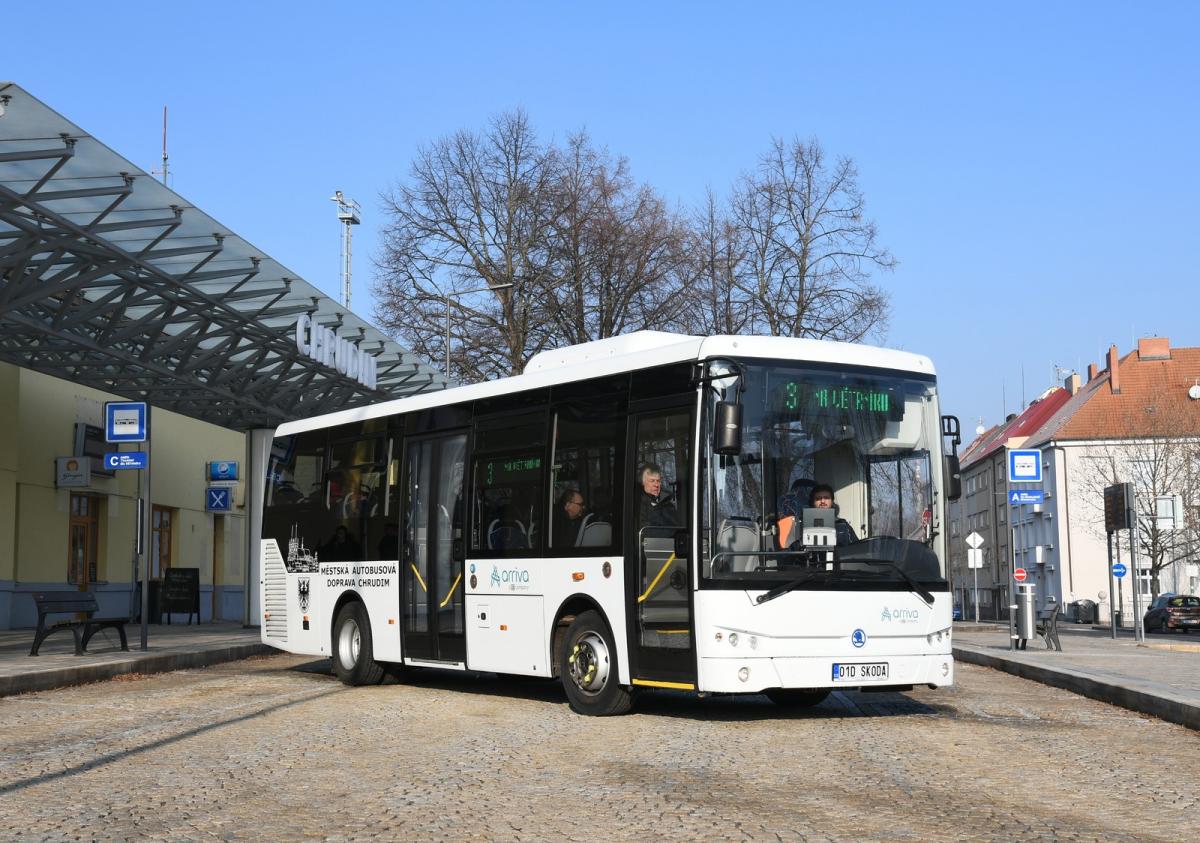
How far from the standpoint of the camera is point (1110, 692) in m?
15.6

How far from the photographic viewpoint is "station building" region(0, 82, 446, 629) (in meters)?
19.3

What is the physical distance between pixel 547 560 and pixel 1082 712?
5.12m

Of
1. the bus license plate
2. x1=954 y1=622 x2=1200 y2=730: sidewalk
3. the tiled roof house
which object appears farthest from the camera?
the tiled roof house

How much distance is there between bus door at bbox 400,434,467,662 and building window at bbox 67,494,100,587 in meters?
19.5

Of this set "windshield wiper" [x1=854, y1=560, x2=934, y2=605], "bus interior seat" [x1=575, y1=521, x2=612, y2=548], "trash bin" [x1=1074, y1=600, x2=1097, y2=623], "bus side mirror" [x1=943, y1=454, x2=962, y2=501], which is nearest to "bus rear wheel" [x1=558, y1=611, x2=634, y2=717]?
"bus interior seat" [x1=575, y1=521, x2=612, y2=548]

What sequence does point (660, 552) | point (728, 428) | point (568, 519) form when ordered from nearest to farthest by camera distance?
point (728, 428), point (660, 552), point (568, 519)

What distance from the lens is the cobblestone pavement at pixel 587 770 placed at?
759cm

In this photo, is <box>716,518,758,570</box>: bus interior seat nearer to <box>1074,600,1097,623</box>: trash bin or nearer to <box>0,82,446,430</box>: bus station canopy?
<box>0,82,446,430</box>: bus station canopy

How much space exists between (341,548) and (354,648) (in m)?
1.18

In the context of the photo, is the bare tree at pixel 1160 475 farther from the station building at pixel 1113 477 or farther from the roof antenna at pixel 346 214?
the roof antenna at pixel 346 214

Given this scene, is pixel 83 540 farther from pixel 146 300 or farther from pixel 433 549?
pixel 433 549

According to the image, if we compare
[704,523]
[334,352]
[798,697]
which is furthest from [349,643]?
[334,352]

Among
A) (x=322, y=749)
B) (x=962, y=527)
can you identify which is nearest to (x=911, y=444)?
(x=322, y=749)

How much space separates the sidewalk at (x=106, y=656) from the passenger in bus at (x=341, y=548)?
318 centimetres
